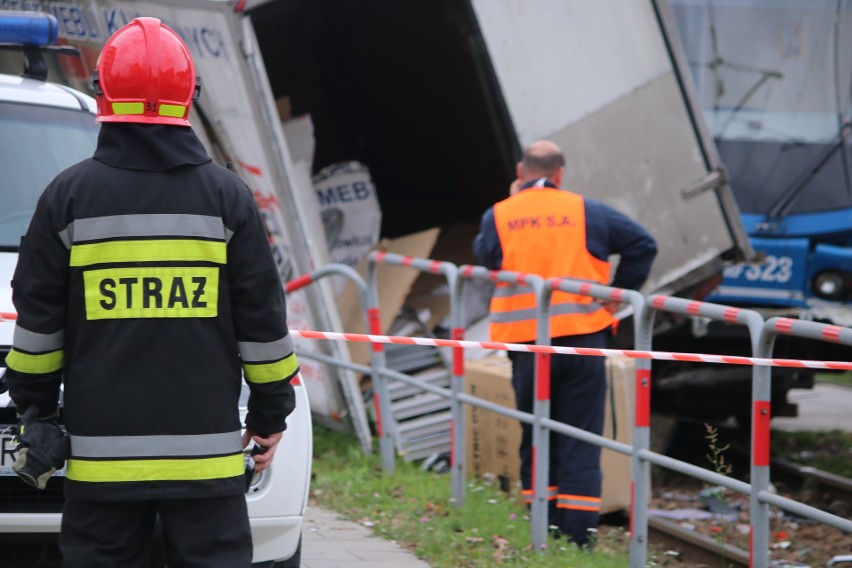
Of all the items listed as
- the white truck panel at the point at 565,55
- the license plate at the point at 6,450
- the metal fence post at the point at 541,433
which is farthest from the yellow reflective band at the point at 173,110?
the white truck panel at the point at 565,55

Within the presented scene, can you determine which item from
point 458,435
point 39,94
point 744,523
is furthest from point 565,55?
point 39,94

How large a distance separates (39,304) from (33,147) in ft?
7.40

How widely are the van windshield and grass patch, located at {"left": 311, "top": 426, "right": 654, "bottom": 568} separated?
2.15m

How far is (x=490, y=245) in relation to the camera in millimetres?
6156

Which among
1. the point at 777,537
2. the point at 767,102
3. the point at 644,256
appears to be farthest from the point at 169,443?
the point at 767,102

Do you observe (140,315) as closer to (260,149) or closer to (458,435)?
(458,435)

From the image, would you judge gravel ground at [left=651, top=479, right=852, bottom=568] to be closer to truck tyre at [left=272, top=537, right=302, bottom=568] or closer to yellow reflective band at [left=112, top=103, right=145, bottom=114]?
truck tyre at [left=272, top=537, right=302, bottom=568]

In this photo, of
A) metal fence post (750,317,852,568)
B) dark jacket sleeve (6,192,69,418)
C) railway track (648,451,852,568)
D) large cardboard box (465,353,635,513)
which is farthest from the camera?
large cardboard box (465,353,635,513)

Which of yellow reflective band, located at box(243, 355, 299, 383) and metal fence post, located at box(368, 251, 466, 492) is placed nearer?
yellow reflective band, located at box(243, 355, 299, 383)

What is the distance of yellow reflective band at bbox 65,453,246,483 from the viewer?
116 inches

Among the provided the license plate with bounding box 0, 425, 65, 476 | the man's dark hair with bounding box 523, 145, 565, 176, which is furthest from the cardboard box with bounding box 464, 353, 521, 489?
the license plate with bounding box 0, 425, 65, 476

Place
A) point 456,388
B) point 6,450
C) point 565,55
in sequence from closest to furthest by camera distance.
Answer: point 6,450 → point 456,388 → point 565,55

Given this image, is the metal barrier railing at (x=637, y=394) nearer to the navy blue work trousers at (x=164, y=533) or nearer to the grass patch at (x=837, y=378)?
the navy blue work trousers at (x=164, y=533)

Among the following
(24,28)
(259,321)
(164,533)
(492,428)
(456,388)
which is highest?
(24,28)
